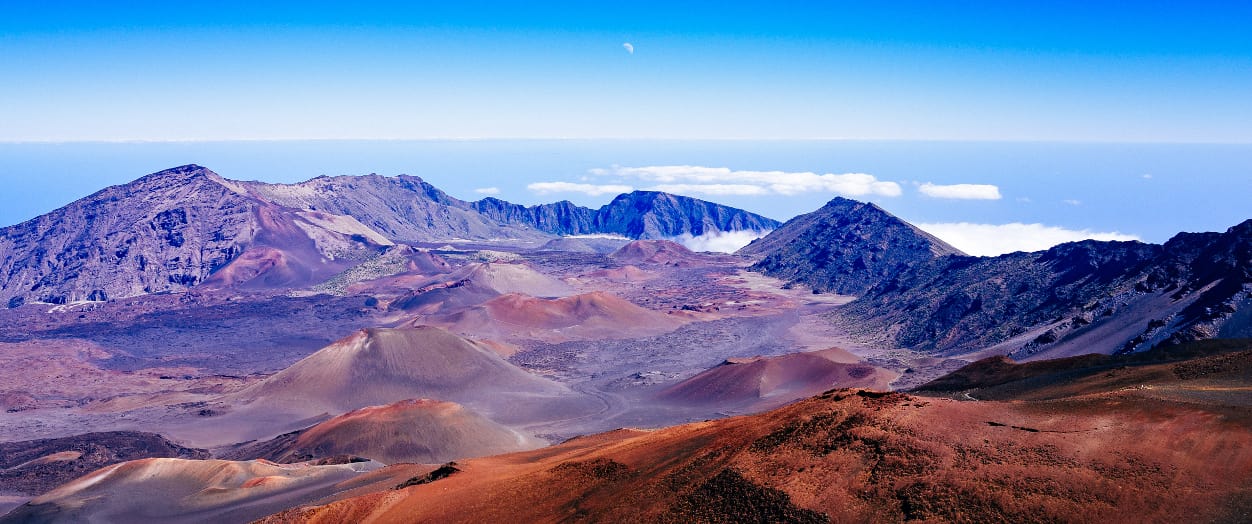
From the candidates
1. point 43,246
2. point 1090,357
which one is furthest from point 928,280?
point 43,246

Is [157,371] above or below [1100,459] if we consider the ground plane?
below

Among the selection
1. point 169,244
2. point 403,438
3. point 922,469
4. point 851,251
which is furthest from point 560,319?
point 922,469

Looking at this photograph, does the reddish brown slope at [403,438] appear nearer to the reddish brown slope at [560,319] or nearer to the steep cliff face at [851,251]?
the reddish brown slope at [560,319]

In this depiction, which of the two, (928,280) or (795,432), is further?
(928,280)

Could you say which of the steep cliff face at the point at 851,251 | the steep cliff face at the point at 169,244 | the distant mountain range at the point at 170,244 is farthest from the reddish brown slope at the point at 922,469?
the steep cliff face at the point at 169,244

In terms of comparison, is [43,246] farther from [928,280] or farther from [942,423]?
[942,423]

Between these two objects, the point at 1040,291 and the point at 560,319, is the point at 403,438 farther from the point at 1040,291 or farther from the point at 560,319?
the point at 1040,291
